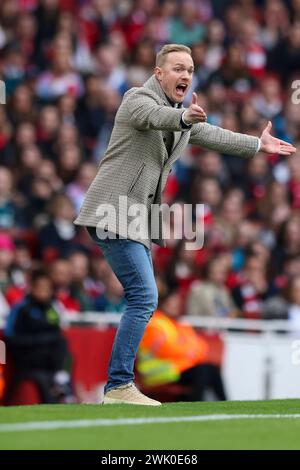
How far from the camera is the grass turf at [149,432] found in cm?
613

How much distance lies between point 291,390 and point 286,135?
4836mm

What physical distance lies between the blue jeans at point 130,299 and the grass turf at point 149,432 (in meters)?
0.25

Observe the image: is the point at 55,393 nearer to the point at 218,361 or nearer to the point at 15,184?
the point at 218,361

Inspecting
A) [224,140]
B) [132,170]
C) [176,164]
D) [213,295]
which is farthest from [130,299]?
[176,164]

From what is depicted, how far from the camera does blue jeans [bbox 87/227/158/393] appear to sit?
7770 millimetres

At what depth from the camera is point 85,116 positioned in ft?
50.6

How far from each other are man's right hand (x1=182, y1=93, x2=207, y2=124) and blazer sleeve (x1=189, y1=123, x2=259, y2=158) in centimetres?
85

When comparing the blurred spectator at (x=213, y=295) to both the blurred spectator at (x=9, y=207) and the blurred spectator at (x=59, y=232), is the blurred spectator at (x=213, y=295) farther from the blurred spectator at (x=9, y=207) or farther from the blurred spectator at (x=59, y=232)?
the blurred spectator at (x=9, y=207)

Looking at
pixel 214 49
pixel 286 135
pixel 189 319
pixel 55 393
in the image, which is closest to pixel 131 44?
pixel 214 49

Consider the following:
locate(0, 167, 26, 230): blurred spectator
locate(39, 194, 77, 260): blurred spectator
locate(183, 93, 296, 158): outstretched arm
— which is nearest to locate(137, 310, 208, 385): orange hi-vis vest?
locate(39, 194, 77, 260): blurred spectator

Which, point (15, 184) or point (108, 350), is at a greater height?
point (15, 184)

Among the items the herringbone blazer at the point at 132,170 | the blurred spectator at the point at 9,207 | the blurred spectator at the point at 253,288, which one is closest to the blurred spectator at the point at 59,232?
the blurred spectator at the point at 9,207

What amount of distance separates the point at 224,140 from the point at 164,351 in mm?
3995

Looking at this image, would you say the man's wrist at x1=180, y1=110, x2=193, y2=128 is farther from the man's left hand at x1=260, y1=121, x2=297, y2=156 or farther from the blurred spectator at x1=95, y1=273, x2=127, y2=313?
the blurred spectator at x1=95, y1=273, x2=127, y2=313
